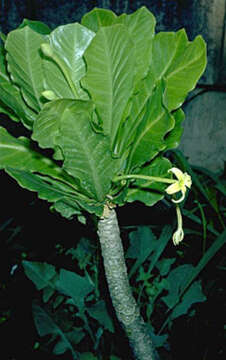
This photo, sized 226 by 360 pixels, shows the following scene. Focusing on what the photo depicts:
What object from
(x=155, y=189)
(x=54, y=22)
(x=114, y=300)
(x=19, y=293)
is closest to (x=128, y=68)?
(x=155, y=189)

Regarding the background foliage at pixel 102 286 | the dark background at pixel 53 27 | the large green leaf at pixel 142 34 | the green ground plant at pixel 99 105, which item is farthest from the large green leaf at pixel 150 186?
the dark background at pixel 53 27

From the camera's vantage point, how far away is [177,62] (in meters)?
0.36

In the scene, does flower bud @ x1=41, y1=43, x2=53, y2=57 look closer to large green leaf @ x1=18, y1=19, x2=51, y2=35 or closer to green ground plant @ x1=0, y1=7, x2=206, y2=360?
green ground plant @ x1=0, y1=7, x2=206, y2=360

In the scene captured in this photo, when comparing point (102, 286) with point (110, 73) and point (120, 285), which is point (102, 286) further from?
point (110, 73)

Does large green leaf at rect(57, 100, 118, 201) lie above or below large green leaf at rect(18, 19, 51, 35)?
below

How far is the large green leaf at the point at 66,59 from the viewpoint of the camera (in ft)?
1.16

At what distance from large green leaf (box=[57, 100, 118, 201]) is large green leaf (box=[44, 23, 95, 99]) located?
0.18 feet

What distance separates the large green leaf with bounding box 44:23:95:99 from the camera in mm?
353

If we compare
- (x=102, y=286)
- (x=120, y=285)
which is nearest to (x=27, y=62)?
(x=120, y=285)

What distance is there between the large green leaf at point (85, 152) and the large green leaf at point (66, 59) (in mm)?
54

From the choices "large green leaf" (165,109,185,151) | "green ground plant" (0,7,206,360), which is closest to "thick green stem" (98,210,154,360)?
"green ground plant" (0,7,206,360)

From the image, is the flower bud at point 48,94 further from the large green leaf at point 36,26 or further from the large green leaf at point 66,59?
the large green leaf at point 36,26

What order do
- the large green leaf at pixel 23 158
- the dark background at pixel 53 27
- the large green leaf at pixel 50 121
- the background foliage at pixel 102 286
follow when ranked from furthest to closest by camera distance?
the dark background at pixel 53 27
the background foliage at pixel 102 286
the large green leaf at pixel 23 158
the large green leaf at pixel 50 121

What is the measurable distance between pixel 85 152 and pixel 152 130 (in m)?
0.07
